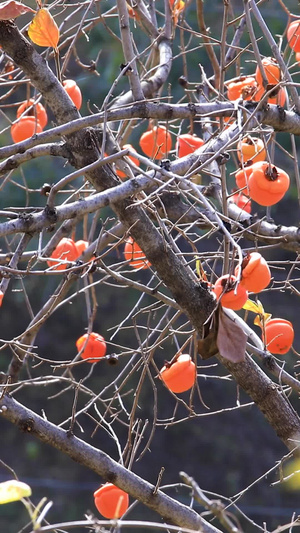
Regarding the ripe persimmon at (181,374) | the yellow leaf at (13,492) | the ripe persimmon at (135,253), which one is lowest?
the ripe persimmon at (181,374)

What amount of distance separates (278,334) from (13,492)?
0.82m

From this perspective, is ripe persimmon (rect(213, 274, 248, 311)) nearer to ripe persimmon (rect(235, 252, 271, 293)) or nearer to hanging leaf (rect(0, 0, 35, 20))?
ripe persimmon (rect(235, 252, 271, 293))

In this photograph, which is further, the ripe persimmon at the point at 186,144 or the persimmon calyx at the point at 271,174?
the ripe persimmon at the point at 186,144

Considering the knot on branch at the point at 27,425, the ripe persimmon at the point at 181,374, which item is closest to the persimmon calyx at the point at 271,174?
the ripe persimmon at the point at 181,374

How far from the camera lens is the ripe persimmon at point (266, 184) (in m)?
1.18

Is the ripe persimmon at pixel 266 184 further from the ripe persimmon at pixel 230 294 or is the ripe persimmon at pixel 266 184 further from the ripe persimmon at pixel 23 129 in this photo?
the ripe persimmon at pixel 23 129

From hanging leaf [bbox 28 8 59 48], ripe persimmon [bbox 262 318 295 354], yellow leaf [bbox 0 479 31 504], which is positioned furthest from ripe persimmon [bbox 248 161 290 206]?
yellow leaf [bbox 0 479 31 504]

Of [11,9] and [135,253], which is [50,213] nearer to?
[11,9]

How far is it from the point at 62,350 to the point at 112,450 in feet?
1.94

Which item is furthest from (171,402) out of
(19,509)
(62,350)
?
(19,509)

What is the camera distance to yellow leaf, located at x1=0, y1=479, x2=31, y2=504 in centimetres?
61

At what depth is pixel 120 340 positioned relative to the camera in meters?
4.01

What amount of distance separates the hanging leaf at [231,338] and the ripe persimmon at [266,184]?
1.16 ft

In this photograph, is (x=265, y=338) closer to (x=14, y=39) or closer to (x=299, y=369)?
(x=14, y=39)
